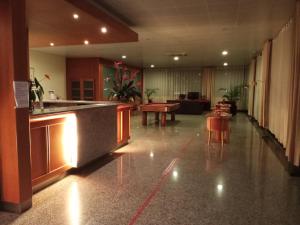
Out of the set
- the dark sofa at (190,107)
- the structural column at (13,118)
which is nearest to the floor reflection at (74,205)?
the structural column at (13,118)

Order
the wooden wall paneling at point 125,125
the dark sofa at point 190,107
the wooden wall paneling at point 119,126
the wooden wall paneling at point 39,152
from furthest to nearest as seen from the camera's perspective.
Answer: the dark sofa at point 190,107 → the wooden wall paneling at point 125,125 → the wooden wall paneling at point 119,126 → the wooden wall paneling at point 39,152

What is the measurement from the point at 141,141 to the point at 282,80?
12.2 ft

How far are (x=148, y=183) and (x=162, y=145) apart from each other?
8.19ft

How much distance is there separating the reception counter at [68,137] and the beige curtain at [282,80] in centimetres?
349

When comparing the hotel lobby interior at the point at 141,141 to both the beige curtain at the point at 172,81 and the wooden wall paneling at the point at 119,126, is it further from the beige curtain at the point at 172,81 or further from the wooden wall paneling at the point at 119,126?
the beige curtain at the point at 172,81

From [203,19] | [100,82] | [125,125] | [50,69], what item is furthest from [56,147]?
[100,82]

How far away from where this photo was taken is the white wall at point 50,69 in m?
9.77

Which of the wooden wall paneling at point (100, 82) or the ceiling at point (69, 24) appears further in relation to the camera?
the wooden wall paneling at point (100, 82)

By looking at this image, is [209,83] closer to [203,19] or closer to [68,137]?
[203,19]

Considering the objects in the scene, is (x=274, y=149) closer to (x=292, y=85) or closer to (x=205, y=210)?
(x=292, y=85)

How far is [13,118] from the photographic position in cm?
265

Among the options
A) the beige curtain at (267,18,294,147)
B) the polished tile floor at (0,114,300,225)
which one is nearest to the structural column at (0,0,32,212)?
the polished tile floor at (0,114,300,225)

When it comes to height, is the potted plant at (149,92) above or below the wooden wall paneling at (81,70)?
below

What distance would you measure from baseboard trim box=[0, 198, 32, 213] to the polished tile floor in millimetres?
72
